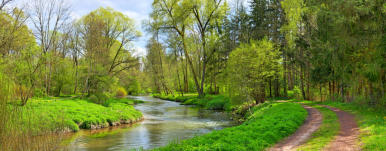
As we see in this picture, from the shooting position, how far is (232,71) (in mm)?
22250

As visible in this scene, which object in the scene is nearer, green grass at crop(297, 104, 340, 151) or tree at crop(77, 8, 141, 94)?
green grass at crop(297, 104, 340, 151)

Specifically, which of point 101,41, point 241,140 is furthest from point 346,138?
point 101,41

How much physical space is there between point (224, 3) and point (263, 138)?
29443 mm

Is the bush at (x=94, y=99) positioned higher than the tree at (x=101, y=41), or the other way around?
the tree at (x=101, y=41)

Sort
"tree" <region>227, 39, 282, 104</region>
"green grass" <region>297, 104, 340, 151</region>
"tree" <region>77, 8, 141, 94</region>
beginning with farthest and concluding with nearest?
"tree" <region>77, 8, 141, 94</region>, "tree" <region>227, 39, 282, 104</region>, "green grass" <region>297, 104, 340, 151</region>

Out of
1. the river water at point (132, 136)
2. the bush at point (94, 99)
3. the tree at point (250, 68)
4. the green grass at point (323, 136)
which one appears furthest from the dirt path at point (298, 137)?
the bush at point (94, 99)

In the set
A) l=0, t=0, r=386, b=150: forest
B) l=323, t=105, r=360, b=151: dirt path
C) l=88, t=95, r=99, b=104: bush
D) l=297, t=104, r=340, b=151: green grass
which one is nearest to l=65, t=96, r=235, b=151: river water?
l=0, t=0, r=386, b=150: forest

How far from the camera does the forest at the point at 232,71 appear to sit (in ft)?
27.8

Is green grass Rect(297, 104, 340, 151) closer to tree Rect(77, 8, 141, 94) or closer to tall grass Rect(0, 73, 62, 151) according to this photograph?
tall grass Rect(0, 73, 62, 151)

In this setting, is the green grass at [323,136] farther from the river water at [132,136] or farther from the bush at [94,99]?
the bush at [94,99]

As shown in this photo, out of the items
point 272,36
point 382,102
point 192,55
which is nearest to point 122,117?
point 382,102

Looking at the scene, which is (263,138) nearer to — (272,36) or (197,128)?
(197,128)

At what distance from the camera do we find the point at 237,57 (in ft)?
74.5

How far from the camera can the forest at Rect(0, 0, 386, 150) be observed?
8.46 metres
